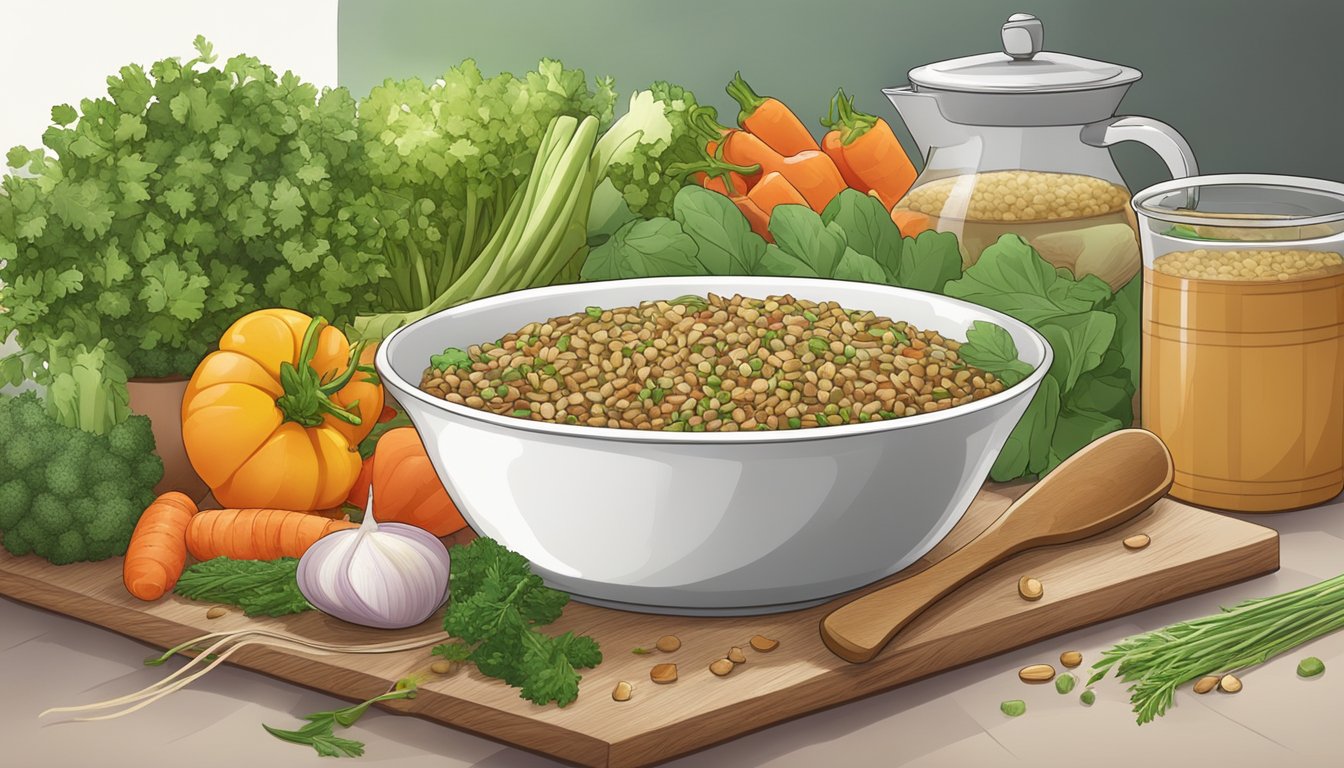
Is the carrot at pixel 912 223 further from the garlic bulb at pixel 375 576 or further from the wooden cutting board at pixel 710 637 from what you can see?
the garlic bulb at pixel 375 576

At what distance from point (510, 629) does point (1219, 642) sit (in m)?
0.61

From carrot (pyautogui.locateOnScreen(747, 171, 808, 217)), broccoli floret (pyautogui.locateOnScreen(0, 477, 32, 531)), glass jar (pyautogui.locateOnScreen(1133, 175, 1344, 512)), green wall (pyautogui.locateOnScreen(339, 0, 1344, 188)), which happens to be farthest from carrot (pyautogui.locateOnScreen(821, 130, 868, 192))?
broccoli floret (pyautogui.locateOnScreen(0, 477, 32, 531))

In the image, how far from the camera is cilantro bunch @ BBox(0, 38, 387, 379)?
145 cm

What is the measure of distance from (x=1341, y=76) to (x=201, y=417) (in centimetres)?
199

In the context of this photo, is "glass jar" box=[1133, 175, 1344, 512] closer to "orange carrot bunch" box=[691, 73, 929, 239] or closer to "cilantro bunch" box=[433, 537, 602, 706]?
"orange carrot bunch" box=[691, 73, 929, 239]

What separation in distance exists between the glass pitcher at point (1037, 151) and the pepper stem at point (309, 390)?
0.74m

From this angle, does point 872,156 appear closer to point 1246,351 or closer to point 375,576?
point 1246,351

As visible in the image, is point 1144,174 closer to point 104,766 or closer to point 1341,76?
point 1341,76

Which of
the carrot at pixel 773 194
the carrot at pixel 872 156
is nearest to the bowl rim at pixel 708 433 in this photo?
the carrot at pixel 773 194

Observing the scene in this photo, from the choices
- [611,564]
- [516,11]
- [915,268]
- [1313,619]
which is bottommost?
[1313,619]

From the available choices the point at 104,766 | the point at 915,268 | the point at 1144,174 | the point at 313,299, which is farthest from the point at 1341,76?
the point at 104,766

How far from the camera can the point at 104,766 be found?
42.9 inches

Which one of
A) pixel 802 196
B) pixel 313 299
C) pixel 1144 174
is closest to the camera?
pixel 313 299

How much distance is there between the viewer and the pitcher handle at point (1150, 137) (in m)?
1.68
